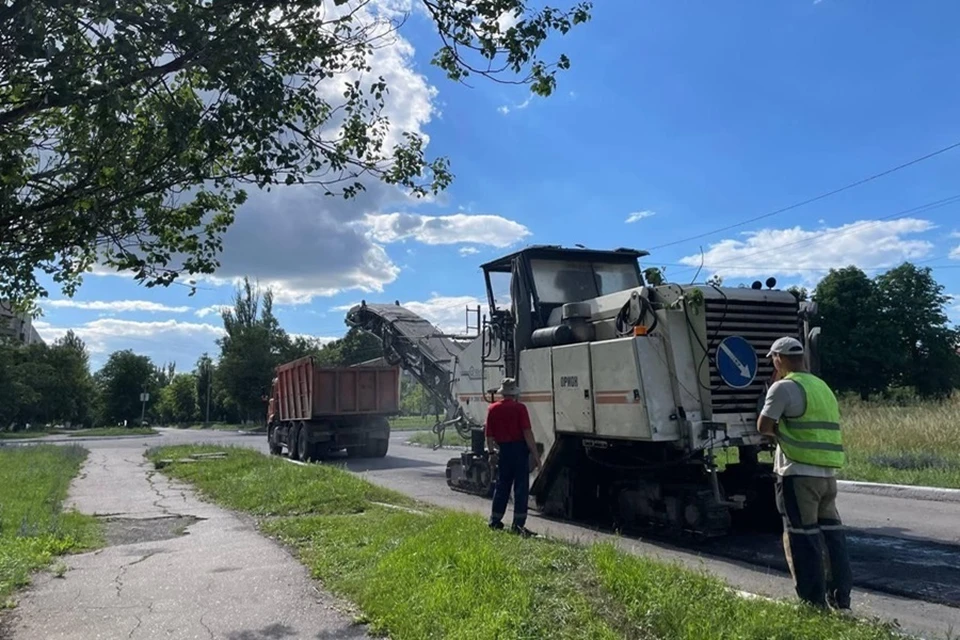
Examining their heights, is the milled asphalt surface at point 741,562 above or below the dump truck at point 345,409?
below

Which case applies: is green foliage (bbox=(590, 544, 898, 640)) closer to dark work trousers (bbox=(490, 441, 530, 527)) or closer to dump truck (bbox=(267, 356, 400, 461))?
dark work trousers (bbox=(490, 441, 530, 527))

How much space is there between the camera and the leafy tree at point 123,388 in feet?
263

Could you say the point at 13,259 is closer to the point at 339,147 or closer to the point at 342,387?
the point at 339,147

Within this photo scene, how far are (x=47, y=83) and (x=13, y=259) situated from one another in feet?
7.46

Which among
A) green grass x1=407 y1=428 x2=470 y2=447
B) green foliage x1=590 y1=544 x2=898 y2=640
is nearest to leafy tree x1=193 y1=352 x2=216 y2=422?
green grass x1=407 y1=428 x2=470 y2=447

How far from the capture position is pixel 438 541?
6.94m

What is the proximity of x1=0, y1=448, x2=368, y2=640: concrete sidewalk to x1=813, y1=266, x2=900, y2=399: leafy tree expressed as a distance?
39760mm

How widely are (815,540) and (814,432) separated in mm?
666

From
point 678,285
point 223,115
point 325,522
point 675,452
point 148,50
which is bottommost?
point 325,522

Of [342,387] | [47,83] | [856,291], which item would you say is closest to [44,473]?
[342,387]

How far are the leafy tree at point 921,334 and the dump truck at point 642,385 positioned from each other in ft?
126

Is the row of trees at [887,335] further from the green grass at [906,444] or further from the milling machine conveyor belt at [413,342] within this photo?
the milling machine conveyor belt at [413,342]

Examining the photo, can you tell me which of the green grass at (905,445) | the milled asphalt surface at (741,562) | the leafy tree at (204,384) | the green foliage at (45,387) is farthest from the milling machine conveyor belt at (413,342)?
the leafy tree at (204,384)

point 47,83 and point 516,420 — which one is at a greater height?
point 47,83
